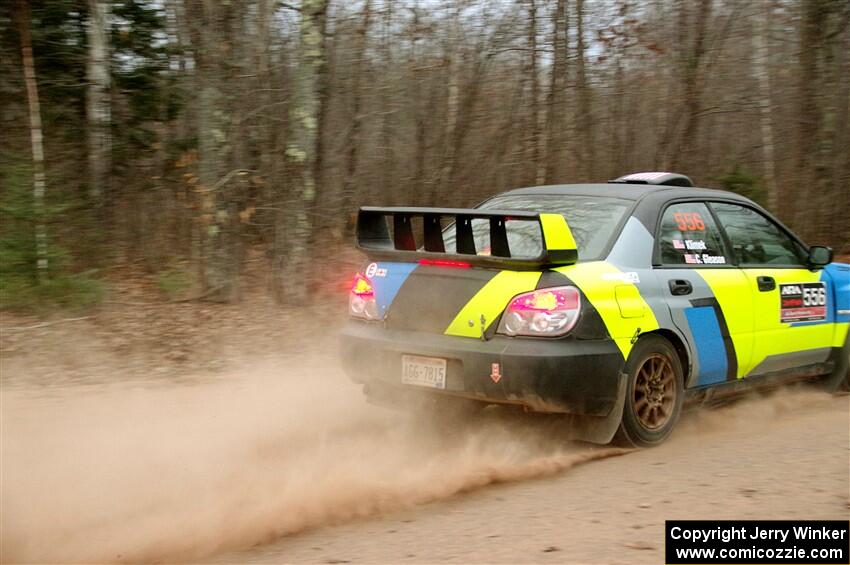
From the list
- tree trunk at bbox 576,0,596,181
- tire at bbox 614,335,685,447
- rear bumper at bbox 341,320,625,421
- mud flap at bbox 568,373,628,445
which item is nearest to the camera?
rear bumper at bbox 341,320,625,421

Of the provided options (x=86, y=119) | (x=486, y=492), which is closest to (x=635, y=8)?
(x=86, y=119)

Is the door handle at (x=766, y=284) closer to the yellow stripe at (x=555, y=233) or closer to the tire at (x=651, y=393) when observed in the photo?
the tire at (x=651, y=393)

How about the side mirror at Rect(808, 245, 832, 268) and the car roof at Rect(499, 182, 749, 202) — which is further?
the side mirror at Rect(808, 245, 832, 268)

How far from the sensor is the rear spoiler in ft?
15.9

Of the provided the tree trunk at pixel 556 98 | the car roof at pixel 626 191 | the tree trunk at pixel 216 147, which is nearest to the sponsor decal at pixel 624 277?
the car roof at pixel 626 191

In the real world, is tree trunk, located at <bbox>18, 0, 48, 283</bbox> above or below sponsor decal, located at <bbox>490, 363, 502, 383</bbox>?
above

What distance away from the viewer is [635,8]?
46.4 ft

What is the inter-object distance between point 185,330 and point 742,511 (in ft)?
19.6

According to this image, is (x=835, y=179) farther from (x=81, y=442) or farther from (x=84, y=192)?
(x=81, y=442)

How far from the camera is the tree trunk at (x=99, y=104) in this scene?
11.0 metres

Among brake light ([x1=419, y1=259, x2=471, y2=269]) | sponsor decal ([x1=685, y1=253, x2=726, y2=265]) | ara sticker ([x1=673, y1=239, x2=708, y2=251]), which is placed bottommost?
sponsor decal ([x1=685, y1=253, x2=726, y2=265])

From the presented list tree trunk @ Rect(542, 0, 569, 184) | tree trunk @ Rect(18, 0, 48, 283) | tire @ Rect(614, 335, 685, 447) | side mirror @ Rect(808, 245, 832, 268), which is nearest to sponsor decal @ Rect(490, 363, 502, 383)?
tire @ Rect(614, 335, 685, 447)

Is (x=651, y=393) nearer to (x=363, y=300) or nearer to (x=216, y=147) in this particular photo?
(x=363, y=300)

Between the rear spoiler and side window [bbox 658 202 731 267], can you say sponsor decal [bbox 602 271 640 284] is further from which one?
Result: side window [bbox 658 202 731 267]
